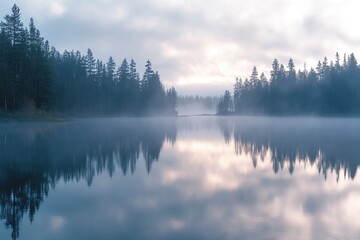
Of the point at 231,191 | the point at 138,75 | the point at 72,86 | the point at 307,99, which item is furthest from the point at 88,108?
the point at 231,191

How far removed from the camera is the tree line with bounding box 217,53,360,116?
345 feet

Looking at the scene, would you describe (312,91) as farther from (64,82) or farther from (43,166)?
(43,166)

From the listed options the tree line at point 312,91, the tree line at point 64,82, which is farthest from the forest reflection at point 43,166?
the tree line at point 312,91

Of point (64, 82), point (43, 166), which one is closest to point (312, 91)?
point (64, 82)

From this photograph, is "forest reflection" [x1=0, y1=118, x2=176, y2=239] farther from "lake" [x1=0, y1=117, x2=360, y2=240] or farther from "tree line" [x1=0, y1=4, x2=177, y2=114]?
"tree line" [x1=0, y1=4, x2=177, y2=114]

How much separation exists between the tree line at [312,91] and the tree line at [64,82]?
3428 cm

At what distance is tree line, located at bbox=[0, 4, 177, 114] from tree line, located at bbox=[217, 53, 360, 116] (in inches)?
1349

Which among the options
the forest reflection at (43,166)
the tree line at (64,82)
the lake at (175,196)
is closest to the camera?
the lake at (175,196)

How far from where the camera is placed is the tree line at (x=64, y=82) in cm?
5431

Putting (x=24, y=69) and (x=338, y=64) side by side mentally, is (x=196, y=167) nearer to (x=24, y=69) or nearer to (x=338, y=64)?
(x=24, y=69)

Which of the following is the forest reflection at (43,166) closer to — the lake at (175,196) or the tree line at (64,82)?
the lake at (175,196)

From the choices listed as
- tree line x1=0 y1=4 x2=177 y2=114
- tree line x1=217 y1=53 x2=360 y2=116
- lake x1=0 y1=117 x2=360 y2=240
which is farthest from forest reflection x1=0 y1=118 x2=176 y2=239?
tree line x1=217 y1=53 x2=360 y2=116

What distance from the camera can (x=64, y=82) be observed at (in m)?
88.1

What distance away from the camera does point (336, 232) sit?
360 inches
